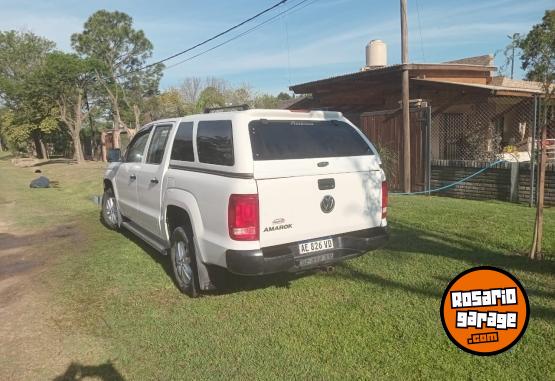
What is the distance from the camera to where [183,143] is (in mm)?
5004

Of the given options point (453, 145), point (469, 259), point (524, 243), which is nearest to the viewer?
point (469, 259)

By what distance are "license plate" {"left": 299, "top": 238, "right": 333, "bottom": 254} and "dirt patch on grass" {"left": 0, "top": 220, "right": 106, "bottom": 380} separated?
1983mm

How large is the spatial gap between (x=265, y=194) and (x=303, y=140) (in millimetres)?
884

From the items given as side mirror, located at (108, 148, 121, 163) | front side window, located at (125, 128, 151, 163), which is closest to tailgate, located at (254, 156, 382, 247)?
front side window, located at (125, 128, 151, 163)

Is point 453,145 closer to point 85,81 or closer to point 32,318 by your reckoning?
point 32,318

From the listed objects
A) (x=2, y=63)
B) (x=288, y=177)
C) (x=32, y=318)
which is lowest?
(x=32, y=318)

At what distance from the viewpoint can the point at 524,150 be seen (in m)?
16.5

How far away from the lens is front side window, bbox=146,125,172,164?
5516 millimetres

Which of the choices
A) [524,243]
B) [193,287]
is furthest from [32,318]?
[524,243]

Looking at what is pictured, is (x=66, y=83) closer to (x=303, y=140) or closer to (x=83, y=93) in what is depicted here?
(x=83, y=93)

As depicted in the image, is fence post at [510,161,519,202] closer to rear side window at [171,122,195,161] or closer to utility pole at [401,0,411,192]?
utility pole at [401,0,411,192]

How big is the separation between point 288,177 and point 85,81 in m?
31.0

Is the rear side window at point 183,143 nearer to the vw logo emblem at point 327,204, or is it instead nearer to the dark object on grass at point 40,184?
the vw logo emblem at point 327,204
